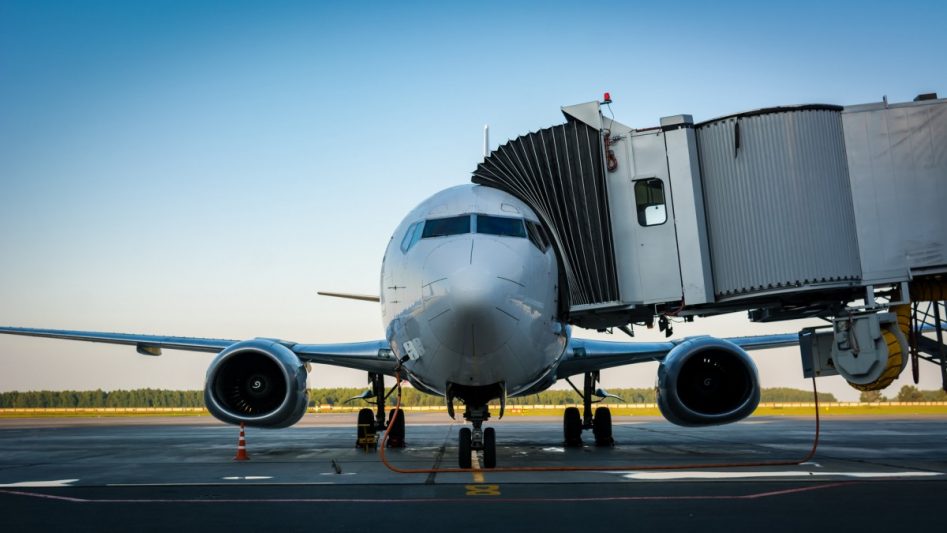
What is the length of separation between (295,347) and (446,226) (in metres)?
5.97

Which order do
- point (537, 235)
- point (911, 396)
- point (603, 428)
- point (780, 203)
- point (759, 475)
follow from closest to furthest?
1. point (759, 475)
2. point (780, 203)
3. point (537, 235)
4. point (603, 428)
5. point (911, 396)

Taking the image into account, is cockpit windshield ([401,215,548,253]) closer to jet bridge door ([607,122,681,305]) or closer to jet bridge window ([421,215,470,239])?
jet bridge window ([421,215,470,239])

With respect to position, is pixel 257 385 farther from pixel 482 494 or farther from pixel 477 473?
pixel 482 494

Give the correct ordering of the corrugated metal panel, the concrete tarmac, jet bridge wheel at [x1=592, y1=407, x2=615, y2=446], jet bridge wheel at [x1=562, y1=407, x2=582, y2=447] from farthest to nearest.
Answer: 1. jet bridge wheel at [x1=562, y1=407, x2=582, y2=447]
2. jet bridge wheel at [x1=592, y1=407, x2=615, y2=446]
3. the corrugated metal panel
4. the concrete tarmac

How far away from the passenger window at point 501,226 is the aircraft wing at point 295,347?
366 centimetres

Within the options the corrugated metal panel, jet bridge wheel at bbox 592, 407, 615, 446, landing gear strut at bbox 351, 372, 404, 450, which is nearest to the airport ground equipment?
the corrugated metal panel

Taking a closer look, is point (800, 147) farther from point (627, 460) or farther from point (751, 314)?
point (627, 460)

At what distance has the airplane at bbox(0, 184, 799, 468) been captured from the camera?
Result: 8.11 m

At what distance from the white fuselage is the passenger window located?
0.04 feet

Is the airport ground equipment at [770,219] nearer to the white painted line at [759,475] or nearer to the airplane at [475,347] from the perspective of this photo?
the airplane at [475,347]

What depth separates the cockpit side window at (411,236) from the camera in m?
9.43

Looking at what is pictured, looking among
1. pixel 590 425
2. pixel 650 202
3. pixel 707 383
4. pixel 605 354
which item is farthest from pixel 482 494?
pixel 590 425

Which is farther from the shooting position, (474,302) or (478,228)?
(478,228)

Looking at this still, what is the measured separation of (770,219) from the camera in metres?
9.24
